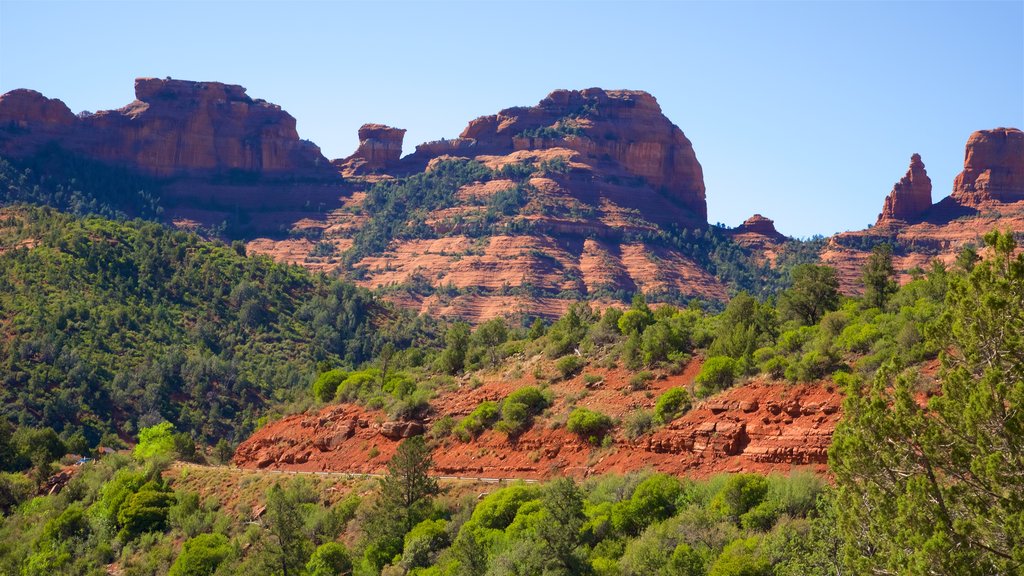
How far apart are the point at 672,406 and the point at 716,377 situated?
1928 millimetres

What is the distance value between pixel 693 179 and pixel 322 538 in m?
149

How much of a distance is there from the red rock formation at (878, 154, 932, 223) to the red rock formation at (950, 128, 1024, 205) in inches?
172

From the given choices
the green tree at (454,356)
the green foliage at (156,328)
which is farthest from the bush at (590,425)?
the green foliage at (156,328)

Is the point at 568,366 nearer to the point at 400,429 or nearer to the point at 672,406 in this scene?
the point at 400,429

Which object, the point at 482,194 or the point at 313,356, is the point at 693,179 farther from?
the point at 313,356

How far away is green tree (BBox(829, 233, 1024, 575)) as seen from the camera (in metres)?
17.2

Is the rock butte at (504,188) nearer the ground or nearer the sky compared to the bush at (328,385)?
nearer the sky

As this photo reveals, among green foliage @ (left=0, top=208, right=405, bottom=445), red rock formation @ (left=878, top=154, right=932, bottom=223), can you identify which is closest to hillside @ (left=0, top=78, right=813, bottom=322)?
red rock formation @ (left=878, top=154, right=932, bottom=223)

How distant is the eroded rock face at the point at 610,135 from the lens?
17688 centimetres

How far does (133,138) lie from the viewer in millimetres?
177375

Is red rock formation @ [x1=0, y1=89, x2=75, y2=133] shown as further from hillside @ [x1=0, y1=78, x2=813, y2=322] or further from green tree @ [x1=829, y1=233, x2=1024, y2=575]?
green tree @ [x1=829, y1=233, x2=1024, y2=575]

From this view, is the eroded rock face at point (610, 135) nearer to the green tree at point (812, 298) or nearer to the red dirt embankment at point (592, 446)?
the green tree at point (812, 298)

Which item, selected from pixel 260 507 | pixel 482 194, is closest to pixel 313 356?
pixel 260 507

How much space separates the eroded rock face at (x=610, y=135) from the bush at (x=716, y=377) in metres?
139
